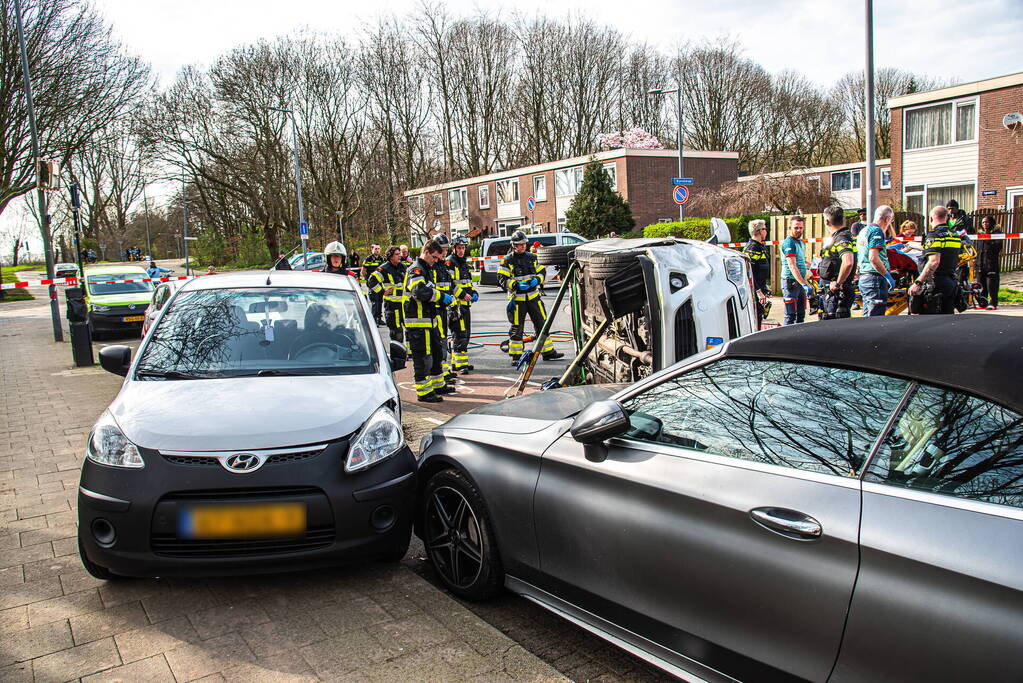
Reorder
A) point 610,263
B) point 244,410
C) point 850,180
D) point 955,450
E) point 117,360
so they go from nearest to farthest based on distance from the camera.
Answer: point 955,450, point 244,410, point 117,360, point 610,263, point 850,180

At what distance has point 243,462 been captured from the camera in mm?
3406

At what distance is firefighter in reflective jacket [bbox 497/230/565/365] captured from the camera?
1034cm

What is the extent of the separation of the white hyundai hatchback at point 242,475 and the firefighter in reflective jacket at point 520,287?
20.1 feet

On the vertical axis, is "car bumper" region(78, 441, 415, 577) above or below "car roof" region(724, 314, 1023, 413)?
below

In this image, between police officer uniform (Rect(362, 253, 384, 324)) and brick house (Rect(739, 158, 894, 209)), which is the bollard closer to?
police officer uniform (Rect(362, 253, 384, 324))

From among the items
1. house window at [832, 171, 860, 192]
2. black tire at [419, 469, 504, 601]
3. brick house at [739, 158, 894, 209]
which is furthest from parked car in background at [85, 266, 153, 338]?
house window at [832, 171, 860, 192]

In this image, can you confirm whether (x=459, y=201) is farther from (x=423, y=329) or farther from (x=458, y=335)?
(x=423, y=329)

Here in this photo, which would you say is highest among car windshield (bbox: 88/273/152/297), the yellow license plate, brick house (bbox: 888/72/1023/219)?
brick house (bbox: 888/72/1023/219)

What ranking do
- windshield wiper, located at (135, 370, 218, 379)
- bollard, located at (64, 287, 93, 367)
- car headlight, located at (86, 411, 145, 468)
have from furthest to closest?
bollard, located at (64, 287, 93, 367), windshield wiper, located at (135, 370, 218, 379), car headlight, located at (86, 411, 145, 468)

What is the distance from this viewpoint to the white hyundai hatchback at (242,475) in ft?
11.0

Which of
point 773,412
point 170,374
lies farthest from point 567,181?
point 773,412

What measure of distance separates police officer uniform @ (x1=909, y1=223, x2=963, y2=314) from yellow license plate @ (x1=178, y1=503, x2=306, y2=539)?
341 inches

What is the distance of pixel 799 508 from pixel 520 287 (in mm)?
8292

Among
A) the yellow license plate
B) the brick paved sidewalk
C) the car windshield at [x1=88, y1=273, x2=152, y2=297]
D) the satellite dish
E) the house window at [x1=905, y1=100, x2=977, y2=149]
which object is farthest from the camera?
the house window at [x1=905, y1=100, x2=977, y2=149]
